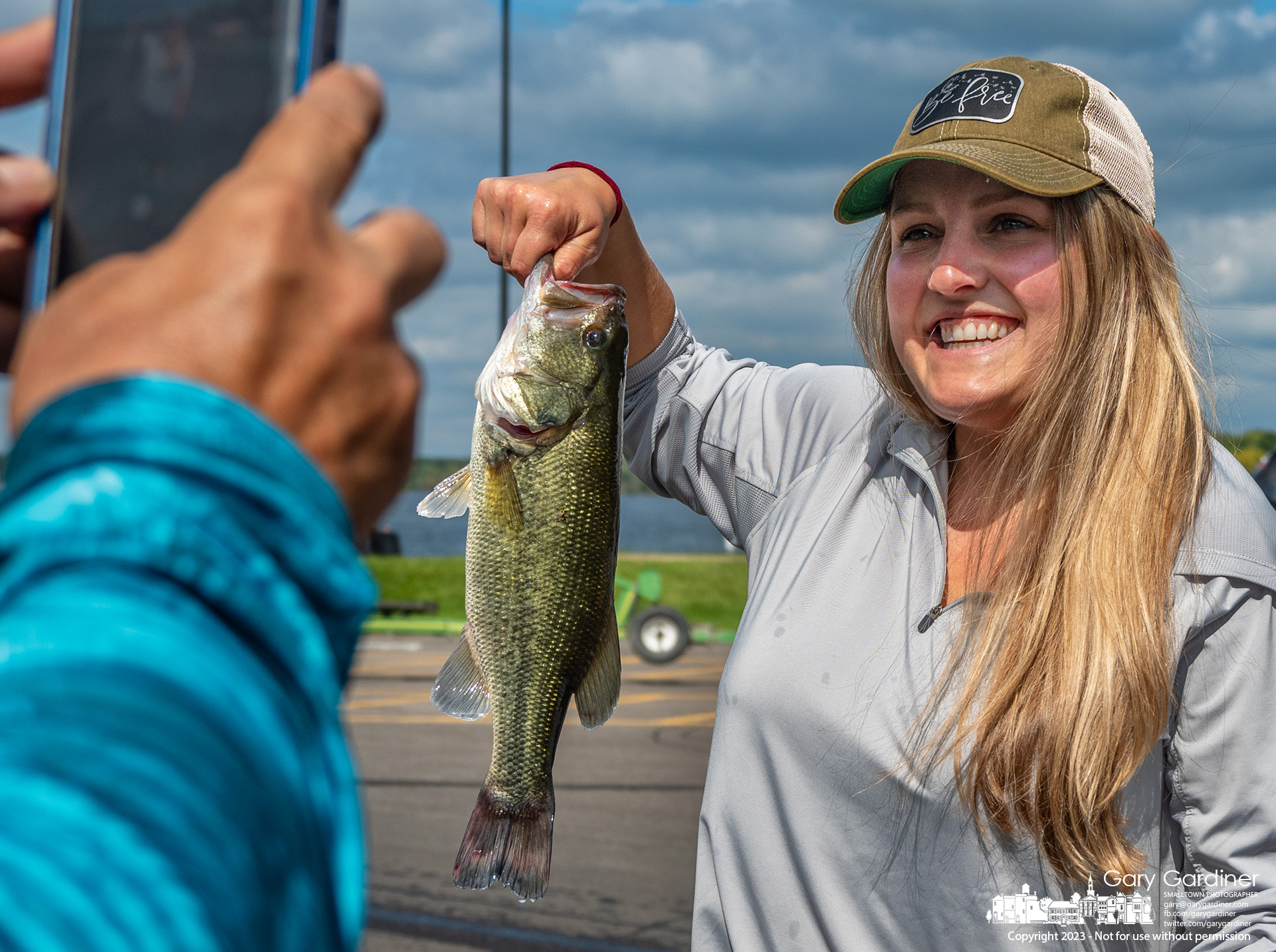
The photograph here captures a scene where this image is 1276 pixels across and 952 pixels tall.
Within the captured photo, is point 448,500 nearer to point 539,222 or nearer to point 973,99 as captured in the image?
point 539,222

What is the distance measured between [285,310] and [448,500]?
1.56 meters

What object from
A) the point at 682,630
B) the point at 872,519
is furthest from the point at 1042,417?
the point at 682,630

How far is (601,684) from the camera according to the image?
7.30ft

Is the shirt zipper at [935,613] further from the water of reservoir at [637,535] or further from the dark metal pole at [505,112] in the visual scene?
the water of reservoir at [637,535]

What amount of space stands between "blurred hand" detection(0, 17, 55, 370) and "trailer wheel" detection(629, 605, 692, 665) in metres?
12.7

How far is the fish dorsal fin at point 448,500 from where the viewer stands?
212 centimetres

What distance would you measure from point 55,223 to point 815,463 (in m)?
2.06

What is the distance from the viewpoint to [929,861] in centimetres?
206

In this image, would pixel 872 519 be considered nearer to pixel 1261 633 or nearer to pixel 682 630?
pixel 1261 633

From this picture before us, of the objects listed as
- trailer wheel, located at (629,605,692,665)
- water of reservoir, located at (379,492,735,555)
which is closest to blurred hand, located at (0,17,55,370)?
trailer wheel, located at (629,605,692,665)

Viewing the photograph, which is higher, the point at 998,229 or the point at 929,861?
the point at 998,229

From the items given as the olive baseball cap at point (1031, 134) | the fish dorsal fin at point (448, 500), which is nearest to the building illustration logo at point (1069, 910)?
the fish dorsal fin at point (448, 500)

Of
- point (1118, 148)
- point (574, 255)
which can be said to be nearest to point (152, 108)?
point (574, 255)

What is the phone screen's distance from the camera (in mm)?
633
